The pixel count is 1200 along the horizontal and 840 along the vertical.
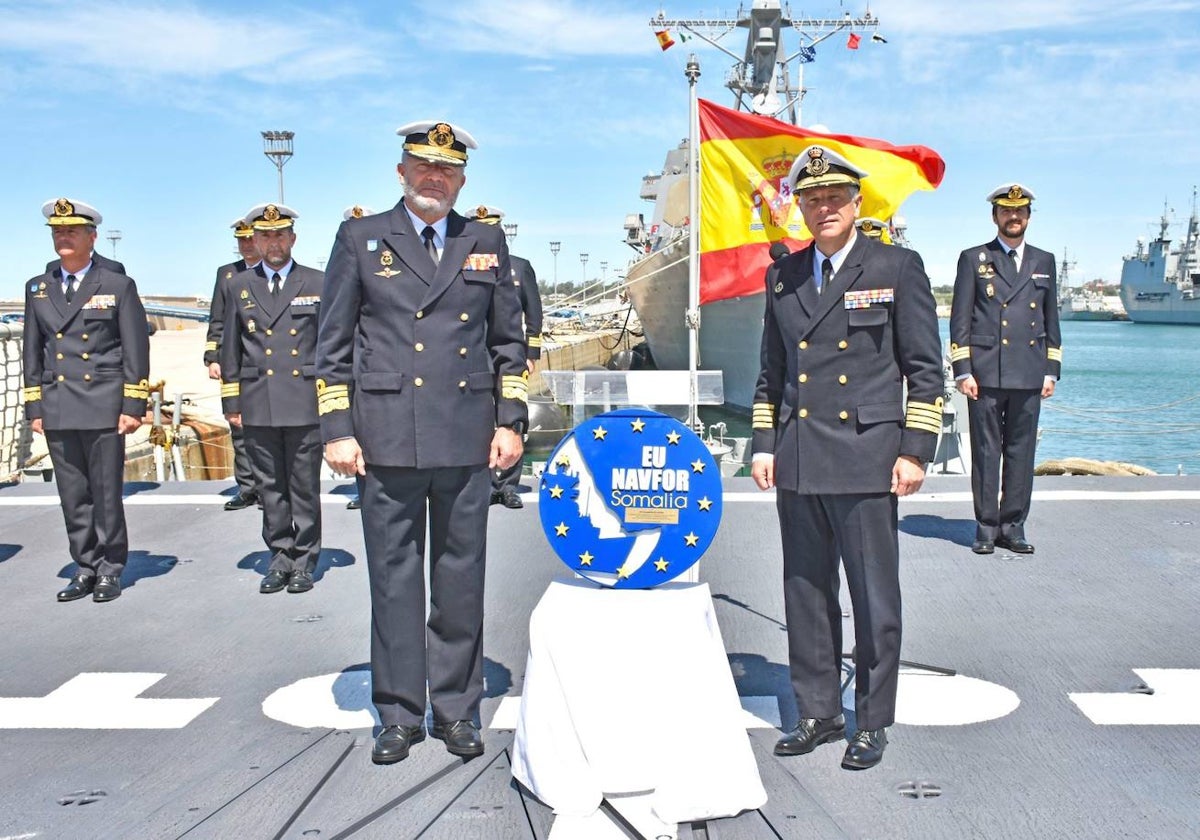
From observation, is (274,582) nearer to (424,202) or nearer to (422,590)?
(422,590)

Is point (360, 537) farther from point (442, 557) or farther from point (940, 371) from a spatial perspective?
point (940, 371)

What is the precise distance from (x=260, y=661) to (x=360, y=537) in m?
2.16

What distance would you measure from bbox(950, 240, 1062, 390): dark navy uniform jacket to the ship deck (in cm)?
94

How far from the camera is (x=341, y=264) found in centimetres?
318

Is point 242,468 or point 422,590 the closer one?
point 422,590

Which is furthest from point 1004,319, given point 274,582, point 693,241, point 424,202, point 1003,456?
point 274,582

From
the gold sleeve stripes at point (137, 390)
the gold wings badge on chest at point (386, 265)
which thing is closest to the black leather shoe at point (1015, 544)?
the gold wings badge on chest at point (386, 265)

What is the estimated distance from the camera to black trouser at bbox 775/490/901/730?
3135 mm

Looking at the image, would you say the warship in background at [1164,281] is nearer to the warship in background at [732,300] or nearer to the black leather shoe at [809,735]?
the warship in background at [732,300]

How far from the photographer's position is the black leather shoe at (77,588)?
16.3 feet

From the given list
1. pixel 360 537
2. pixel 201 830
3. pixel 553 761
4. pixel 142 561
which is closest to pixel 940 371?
pixel 553 761

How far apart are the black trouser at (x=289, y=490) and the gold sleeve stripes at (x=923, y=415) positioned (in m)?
3.05

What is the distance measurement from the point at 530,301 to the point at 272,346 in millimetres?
1883

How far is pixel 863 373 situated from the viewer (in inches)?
124
